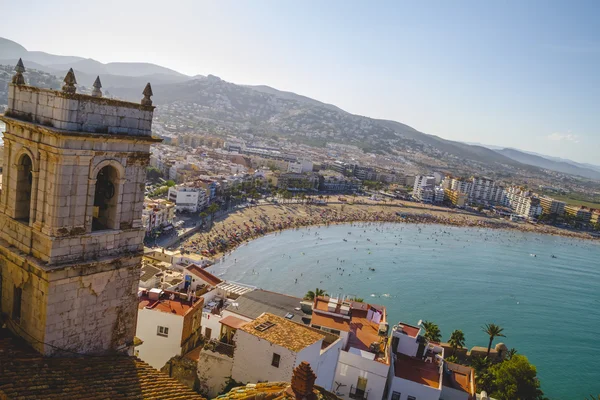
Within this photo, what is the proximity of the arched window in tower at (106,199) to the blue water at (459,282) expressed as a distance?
34107mm

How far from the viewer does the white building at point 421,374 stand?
1730cm

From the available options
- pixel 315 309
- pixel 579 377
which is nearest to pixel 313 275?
pixel 579 377

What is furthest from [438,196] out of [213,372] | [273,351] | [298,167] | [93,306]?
[93,306]

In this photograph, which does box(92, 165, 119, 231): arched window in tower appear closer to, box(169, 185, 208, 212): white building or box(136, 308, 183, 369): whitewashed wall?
box(136, 308, 183, 369): whitewashed wall

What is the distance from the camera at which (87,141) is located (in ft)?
23.9

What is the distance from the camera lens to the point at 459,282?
5731 cm

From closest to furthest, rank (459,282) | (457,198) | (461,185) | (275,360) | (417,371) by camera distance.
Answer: (275,360) → (417,371) → (459,282) → (457,198) → (461,185)

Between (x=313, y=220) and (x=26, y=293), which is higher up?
(x=26, y=293)

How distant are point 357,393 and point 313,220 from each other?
194ft

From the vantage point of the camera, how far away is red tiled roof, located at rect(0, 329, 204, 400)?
21.0 ft

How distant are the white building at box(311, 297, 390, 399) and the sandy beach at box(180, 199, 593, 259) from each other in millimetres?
29727

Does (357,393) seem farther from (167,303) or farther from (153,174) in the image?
(153,174)

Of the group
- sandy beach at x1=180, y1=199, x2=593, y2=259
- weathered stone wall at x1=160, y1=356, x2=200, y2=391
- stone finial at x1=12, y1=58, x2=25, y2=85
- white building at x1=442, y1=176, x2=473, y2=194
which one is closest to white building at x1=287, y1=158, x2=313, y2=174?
sandy beach at x1=180, y1=199, x2=593, y2=259

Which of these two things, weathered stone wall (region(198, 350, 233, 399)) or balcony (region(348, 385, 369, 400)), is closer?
weathered stone wall (region(198, 350, 233, 399))
